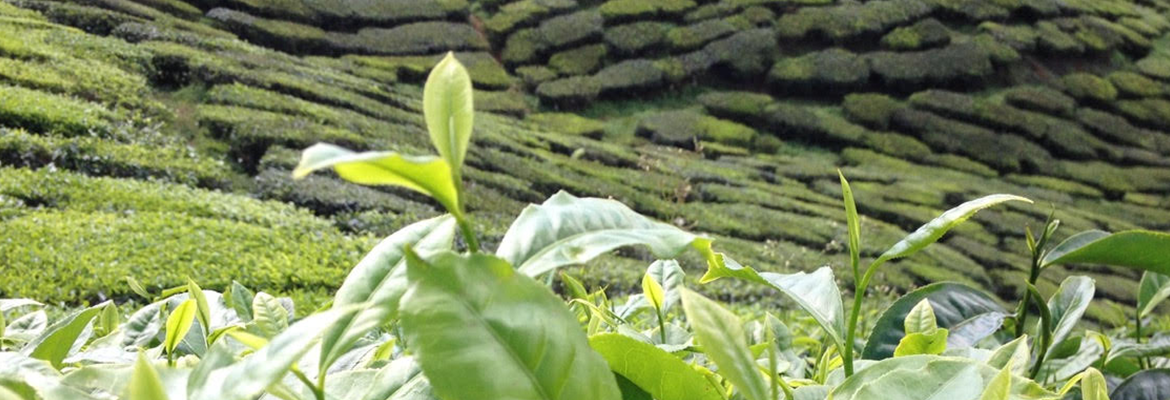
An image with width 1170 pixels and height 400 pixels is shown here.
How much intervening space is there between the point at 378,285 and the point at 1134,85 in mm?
14512

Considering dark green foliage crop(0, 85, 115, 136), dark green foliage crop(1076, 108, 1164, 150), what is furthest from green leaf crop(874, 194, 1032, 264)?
dark green foliage crop(1076, 108, 1164, 150)

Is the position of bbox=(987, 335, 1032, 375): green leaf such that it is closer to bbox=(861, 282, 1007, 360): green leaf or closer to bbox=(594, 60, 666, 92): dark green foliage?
bbox=(861, 282, 1007, 360): green leaf

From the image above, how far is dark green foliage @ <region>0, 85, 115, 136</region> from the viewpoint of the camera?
4945 mm

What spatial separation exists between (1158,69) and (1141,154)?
2.34 meters

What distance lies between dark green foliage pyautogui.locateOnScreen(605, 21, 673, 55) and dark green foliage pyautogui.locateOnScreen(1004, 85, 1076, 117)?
4766mm

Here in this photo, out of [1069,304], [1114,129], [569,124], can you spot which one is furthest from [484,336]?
[1114,129]

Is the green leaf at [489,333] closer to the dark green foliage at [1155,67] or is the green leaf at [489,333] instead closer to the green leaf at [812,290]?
the green leaf at [812,290]

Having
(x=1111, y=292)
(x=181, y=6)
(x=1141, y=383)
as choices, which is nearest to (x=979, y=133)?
(x=1111, y=292)

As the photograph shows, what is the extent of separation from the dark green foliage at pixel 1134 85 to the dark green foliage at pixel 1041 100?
1111mm

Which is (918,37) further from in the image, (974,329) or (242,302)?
(242,302)

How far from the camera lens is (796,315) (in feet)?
16.6

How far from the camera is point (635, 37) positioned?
11.2 m

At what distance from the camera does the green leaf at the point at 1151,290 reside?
2.91 feet

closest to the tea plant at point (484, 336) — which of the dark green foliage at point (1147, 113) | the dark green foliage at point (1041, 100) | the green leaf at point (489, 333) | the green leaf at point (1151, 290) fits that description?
the green leaf at point (489, 333)
